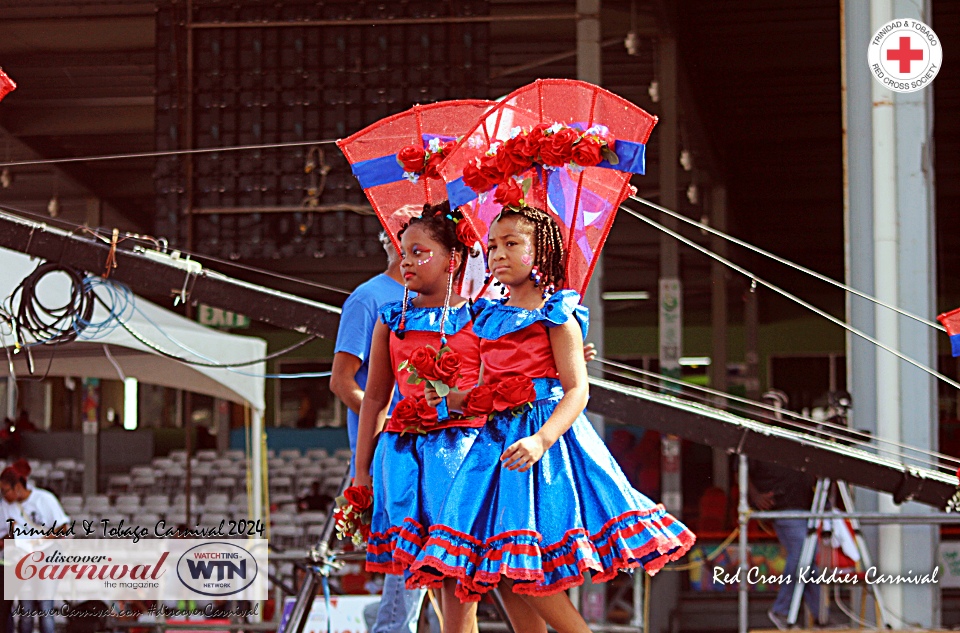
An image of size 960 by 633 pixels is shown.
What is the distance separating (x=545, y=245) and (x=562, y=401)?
436 millimetres

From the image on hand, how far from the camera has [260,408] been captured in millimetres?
7750

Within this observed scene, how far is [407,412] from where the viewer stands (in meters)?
3.11

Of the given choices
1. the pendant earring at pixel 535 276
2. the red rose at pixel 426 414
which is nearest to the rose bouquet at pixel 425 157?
the pendant earring at pixel 535 276

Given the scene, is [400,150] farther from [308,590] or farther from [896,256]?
[896,256]

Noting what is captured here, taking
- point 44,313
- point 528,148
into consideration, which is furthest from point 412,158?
point 44,313

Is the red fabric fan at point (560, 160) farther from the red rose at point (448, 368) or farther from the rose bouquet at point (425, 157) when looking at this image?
the red rose at point (448, 368)

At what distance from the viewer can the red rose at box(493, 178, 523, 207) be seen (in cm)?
317

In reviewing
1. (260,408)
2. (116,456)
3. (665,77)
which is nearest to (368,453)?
(260,408)

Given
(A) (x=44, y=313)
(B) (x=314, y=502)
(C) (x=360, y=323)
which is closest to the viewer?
(C) (x=360, y=323)

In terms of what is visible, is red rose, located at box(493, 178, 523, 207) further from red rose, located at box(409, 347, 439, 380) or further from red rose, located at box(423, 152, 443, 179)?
→ red rose, located at box(409, 347, 439, 380)

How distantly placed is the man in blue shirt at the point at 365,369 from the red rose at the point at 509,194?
2.35ft

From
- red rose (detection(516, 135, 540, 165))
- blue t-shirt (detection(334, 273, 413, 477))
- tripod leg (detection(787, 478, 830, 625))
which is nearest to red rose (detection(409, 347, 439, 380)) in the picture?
red rose (detection(516, 135, 540, 165))

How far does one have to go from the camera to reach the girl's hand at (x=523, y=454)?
2.84 metres

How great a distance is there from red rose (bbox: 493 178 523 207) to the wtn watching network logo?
285 cm
